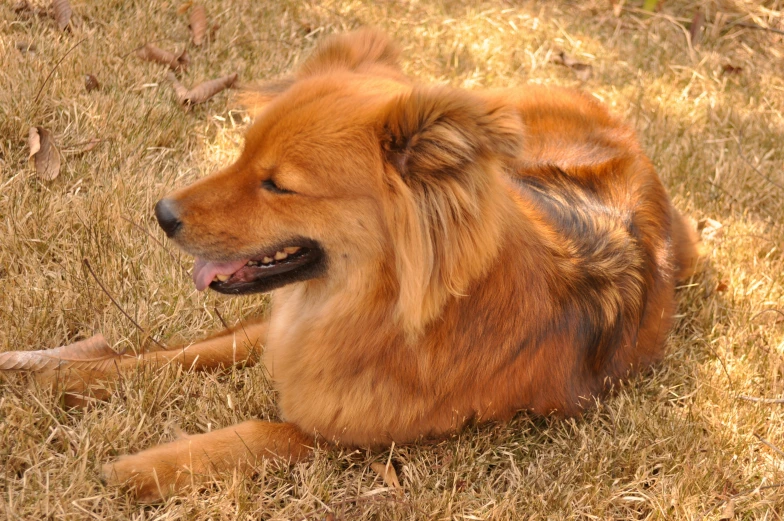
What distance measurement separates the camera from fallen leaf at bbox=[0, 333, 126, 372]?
2.48m

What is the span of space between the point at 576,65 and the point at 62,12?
3512 mm

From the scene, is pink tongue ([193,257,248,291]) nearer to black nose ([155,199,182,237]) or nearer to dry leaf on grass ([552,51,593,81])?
black nose ([155,199,182,237])

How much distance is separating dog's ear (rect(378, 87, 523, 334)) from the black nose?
0.66 metres

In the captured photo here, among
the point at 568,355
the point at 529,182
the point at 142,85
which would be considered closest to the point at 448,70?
the point at 142,85

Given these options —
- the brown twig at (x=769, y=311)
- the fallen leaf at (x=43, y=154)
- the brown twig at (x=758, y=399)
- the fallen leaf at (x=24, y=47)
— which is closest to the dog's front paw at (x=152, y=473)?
the fallen leaf at (x=43, y=154)

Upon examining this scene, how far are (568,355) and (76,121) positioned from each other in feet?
8.74

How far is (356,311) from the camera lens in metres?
2.32

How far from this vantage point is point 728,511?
248 centimetres

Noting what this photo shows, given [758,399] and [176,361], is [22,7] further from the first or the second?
[758,399]

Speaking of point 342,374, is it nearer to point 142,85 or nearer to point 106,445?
point 106,445

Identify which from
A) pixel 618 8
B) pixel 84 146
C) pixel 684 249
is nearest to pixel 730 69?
pixel 618 8

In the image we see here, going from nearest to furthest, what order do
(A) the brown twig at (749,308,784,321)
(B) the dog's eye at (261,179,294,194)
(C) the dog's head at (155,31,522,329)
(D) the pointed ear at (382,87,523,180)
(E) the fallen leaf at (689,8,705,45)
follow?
1. (D) the pointed ear at (382,87,523,180)
2. (C) the dog's head at (155,31,522,329)
3. (B) the dog's eye at (261,179,294,194)
4. (A) the brown twig at (749,308,784,321)
5. (E) the fallen leaf at (689,8,705,45)

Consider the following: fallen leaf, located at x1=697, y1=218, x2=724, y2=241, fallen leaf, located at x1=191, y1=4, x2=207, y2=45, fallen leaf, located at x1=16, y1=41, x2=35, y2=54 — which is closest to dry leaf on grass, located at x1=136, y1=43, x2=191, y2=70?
fallen leaf, located at x1=191, y1=4, x2=207, y2=45

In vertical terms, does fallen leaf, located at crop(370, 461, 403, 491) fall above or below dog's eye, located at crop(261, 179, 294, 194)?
below
